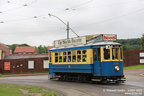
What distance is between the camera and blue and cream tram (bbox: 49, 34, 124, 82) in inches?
623

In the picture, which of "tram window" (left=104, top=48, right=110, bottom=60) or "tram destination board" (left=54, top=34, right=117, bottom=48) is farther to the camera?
"tram destination board" (left=54, top=34, right=117, bottom=48)

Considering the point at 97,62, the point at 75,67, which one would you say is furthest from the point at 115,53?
the point at 75,67

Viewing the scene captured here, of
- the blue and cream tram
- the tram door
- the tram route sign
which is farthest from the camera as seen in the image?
the tram route sign

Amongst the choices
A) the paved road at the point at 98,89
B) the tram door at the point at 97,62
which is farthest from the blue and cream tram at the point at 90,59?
the paved road at the point at 98,89

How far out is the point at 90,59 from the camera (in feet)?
54.4

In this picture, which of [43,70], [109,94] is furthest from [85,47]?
[43,70]

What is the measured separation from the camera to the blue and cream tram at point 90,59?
15828 mm

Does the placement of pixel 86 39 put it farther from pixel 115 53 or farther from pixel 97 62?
pixel 115 53

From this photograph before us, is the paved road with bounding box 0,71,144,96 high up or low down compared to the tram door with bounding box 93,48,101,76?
down

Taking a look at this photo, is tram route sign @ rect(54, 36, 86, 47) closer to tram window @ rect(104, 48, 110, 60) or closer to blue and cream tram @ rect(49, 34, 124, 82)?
blue and cream tram @ rect(49, 34, 124, 82)

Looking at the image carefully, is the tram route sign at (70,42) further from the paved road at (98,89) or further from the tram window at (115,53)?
the paved road at (98,89)

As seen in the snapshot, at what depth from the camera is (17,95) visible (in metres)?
10.5

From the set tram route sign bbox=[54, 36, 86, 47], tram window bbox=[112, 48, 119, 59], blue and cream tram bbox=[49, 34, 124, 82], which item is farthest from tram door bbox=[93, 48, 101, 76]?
tram route sign bbox=[54, 36, 86, 47]

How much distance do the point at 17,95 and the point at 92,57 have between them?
24.7 ft
